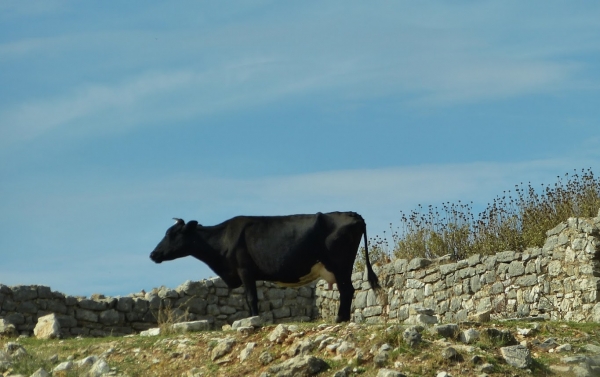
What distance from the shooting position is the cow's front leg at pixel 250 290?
1598 centimetres

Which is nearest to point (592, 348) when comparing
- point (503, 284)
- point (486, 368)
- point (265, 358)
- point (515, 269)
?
point (486, 368)

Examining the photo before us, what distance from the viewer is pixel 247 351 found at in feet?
42.9

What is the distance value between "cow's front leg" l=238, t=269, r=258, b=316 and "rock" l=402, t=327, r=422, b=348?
13.3 feet

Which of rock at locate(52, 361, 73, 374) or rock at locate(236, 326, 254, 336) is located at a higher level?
rock at locate(236, 326, 254, 336)

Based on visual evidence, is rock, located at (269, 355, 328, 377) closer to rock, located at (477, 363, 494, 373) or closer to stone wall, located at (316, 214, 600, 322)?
rock, located at (477, 363, 494, 373)

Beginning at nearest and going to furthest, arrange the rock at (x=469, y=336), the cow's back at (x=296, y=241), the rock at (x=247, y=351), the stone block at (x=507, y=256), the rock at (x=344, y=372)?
the rock at (x=344, y=372) → the rock at (x=469, y=336) → the rock at (x=247, y=351) → the cow's back at (x=296, y=241) → the stone block at (x=507, y=256)

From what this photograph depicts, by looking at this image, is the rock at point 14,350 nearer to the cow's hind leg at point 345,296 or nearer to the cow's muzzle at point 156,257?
the cow's muzzle at point 156,257

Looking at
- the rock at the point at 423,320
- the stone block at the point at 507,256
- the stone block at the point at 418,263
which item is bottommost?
the rock at the point at 423,320

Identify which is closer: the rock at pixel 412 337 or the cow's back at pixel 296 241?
the rock at pixel 412 337

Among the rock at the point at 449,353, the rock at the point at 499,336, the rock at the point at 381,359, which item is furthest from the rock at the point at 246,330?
the rock at the point at 499,336

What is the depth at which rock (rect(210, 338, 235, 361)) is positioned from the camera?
43.5ft

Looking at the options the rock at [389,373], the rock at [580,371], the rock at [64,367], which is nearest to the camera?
the rock at [389,373]

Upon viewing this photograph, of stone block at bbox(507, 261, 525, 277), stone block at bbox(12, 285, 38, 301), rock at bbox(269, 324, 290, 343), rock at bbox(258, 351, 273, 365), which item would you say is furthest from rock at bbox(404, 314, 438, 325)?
stone block at bbox(12, 285, 38, 301)

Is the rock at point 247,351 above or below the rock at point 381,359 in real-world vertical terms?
above
